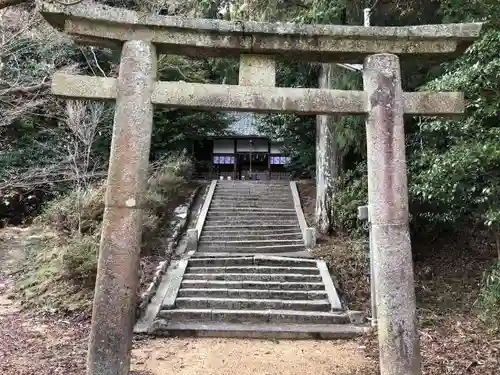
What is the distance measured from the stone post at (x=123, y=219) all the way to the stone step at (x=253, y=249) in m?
8.96

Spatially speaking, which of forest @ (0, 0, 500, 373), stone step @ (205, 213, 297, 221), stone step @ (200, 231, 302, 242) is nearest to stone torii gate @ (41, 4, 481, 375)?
forest @ (0, 0, 500, 373)

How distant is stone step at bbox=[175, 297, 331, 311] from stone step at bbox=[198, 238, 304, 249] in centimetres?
423

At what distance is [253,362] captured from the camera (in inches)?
269

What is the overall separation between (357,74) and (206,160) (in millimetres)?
15796

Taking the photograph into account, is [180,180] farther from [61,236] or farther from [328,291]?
[328,291]

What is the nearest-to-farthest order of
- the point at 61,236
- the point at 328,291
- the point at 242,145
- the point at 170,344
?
1. the point at 170,344
2. the point at 328,291
3. the point at 61,236
4. the point at 242,145

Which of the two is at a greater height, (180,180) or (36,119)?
(36,119)

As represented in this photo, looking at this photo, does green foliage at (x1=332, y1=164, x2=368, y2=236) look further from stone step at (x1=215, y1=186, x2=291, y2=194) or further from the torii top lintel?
the torii top lintel

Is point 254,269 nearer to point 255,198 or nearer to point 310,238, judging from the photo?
point 310,238

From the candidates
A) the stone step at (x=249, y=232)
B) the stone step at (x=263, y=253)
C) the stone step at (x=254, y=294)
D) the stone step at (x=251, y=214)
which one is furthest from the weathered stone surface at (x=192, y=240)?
the stone step at (x=254, y=294)

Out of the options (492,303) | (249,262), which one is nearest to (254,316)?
(249,262)

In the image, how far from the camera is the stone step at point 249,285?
33.8 ft

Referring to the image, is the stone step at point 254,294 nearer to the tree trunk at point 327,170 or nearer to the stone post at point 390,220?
the tree trunk at point 327,170

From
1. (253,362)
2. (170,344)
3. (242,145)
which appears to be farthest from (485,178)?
(242,145)
